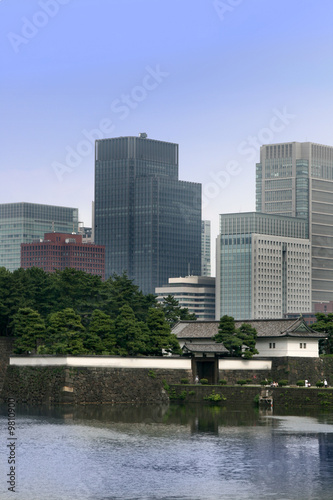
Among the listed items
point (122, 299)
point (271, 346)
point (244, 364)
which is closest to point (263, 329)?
point (271, 346)

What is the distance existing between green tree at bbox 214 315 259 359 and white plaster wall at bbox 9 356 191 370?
4237mm

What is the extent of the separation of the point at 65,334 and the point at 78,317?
3.27 m

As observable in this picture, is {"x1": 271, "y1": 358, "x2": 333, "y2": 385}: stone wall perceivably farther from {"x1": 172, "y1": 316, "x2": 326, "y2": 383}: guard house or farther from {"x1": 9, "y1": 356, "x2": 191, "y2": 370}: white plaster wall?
{"x1": 9, "y1": 356, "x2": 191, "y2": 370}: white plaster wall

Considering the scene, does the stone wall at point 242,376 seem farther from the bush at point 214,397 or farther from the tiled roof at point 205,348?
the bush at point 214,397

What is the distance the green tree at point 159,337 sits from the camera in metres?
98.0

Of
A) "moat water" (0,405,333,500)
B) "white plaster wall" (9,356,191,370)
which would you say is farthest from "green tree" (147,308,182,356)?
"moat water" (0,405,333,500)

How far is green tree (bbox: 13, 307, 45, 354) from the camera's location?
9719 cm

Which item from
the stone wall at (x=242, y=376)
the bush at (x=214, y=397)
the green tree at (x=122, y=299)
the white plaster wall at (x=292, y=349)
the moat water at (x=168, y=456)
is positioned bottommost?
the moat water at (x=168, y=456)

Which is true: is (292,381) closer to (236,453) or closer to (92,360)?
(92,360)

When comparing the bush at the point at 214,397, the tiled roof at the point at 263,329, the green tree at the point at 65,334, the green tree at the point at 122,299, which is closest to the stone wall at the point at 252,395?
the bush at the point at 214,397

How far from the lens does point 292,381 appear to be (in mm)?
96500

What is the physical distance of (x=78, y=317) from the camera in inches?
3836

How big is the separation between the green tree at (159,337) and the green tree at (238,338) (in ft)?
14.5

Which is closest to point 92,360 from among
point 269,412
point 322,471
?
point 269,412
